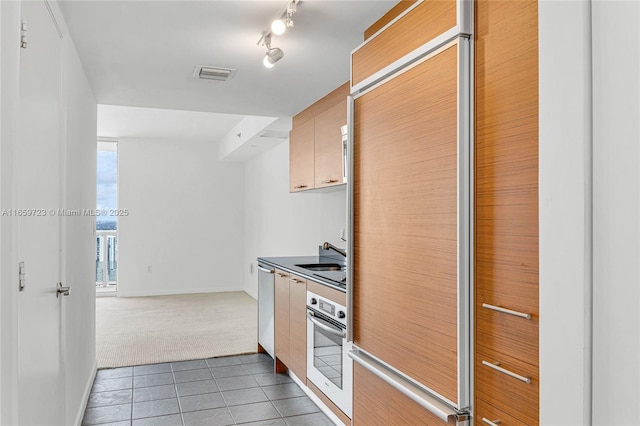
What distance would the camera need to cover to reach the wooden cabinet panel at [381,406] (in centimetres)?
184

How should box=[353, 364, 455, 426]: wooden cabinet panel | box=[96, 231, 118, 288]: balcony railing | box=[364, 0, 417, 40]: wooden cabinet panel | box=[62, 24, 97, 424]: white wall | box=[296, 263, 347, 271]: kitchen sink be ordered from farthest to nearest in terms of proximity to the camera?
box=[96, 231, 118, 288]: balcony railing < box=[296, 263, 347, 271]: kitchen sink < box=[62, 24, 97, 424]: white wall < box=[364, 0, 417, 40]: wooden cabinet panel < box=[353, 364, 455, 426]: wooden cabinet panel

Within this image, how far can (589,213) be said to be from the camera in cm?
122

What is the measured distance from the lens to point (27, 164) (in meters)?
1.64

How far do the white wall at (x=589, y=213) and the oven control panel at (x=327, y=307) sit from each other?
1484 millimetres

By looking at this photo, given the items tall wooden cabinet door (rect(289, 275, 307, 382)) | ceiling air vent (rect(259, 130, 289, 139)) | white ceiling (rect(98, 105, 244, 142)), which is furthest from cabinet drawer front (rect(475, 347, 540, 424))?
white ceiling (rect(98, 105, 244, 142))

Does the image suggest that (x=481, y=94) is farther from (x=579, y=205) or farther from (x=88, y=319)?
(x=88, y=319)

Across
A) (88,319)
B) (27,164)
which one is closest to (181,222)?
(88,319)

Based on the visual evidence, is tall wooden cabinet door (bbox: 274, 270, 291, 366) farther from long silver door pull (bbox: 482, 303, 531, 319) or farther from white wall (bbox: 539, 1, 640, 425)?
white wall (bbox: 539, 1, 640, 425)

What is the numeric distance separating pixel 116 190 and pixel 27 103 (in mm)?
6532

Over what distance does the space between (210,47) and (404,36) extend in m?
1.30

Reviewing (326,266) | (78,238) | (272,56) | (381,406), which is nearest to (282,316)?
(326,266)

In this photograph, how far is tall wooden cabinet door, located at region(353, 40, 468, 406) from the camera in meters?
1.64

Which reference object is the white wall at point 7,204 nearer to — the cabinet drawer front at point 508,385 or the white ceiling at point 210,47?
the white ceiling at point 210,47

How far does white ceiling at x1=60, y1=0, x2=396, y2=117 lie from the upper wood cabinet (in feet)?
0.38
